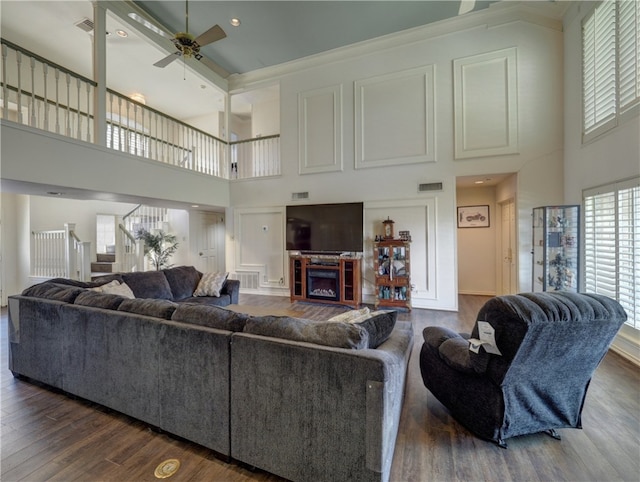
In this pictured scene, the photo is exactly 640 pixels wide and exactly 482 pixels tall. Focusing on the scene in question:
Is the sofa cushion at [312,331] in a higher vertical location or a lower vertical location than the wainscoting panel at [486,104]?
lower

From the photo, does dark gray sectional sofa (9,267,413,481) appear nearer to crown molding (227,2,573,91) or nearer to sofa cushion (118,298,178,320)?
sofa cushion (118,298,178,320)

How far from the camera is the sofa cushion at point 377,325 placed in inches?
65.6

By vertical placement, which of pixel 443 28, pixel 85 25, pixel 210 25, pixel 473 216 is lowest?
pixel 473 216

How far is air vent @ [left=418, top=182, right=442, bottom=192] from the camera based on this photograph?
5.16m

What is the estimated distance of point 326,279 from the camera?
5.67 m

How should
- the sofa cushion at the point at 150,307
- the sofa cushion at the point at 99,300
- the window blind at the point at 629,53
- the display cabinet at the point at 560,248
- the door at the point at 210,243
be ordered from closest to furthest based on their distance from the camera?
the sofa cushion at the point at 150,307, the sofa cushion at the point at 99,300, the window blind at the point at 629,53, the display cabinet at the point at 560,248, the door at the point at 210,243

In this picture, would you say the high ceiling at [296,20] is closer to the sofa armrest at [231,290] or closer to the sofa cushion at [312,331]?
the sofa armrest at [231,290]

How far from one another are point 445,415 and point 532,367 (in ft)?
2.64

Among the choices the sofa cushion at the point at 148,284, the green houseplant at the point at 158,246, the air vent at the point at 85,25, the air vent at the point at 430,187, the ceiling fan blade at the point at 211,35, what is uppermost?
the air vent at the point at 85,25

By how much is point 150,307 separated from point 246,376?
978mm

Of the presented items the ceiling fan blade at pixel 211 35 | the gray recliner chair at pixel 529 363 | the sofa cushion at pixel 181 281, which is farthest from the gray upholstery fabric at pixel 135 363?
the ceiling fan blade at pixel 211 35

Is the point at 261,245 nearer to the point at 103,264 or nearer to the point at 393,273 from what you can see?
the point at 393,273

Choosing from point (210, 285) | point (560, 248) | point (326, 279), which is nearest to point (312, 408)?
point (210, 285)

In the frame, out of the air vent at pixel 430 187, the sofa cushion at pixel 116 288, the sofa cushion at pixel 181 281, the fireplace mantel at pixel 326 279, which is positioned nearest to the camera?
the sofa cushion at pixel 116 288
